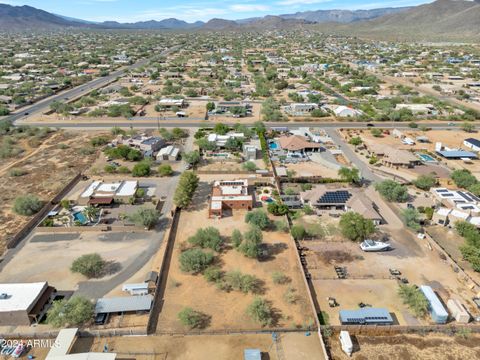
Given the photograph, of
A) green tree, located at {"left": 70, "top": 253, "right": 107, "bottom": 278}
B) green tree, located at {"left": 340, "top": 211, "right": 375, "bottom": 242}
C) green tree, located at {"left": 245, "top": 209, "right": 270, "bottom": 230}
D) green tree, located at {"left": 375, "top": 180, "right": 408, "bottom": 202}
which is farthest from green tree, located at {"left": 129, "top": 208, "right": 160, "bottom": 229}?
green tree, located at {"left": 375, "top": 180, "right": 408, "bottom": 202}

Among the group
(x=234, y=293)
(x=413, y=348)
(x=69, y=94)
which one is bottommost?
(x=234, y=293)

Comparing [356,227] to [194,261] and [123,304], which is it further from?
[123,304]

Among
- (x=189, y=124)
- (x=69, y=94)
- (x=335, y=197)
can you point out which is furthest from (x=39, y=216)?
(x=69, y=94)

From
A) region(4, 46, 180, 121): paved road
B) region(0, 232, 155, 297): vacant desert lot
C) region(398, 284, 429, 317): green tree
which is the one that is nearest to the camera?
region(398, 284, 429, 317): green tree

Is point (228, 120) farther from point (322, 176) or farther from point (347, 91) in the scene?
point (347, 91)

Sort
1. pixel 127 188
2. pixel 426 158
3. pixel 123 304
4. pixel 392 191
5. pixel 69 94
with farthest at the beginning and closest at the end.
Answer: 1. pixel 69 94
2. pixel 426 158
3. pixel 127 188
4. pixel 392 191
5. pixel 123 304

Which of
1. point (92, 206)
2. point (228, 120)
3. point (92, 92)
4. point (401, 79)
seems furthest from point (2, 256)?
point (401, 79)

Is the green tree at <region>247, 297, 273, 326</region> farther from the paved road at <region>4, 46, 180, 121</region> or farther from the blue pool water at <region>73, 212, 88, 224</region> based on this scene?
the paved road at <region>4, 46, 180, 121</region>
